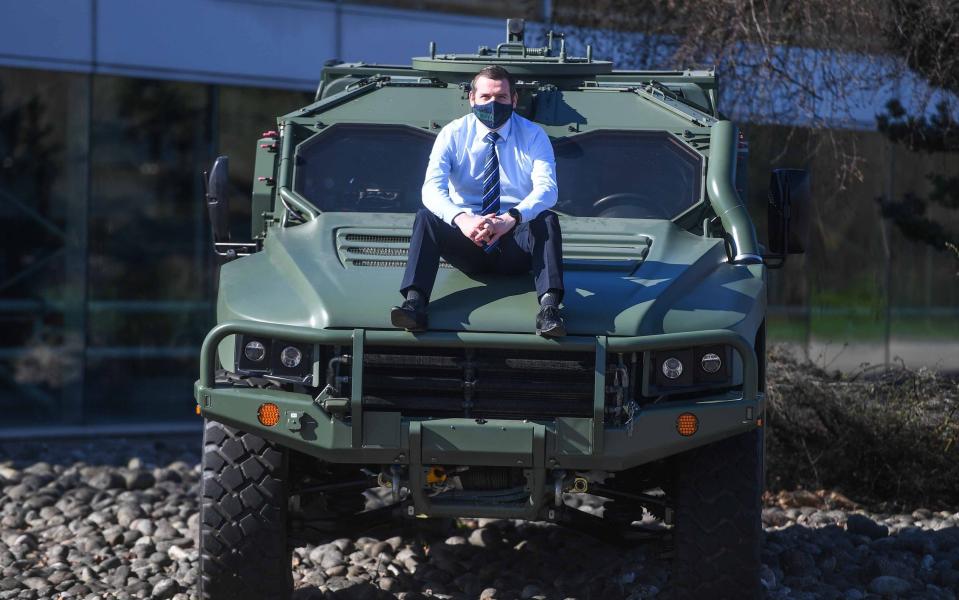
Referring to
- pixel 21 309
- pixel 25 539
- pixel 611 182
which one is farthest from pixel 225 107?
pixel 611 182

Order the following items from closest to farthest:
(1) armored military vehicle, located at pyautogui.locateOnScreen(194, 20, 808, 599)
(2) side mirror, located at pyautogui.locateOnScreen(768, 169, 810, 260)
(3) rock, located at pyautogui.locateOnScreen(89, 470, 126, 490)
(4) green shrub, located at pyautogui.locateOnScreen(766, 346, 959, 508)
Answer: (1) armored military vehicle, located at pyautogui.locateOnScreen(194, 20, 808, 599) → (2) side mirror, located at pyautogui.locateOnScreen(768, 169, 810, 260) → (4) green shrub, located at pyautogui.locateOnScreen(766, 346, 959, 508) → (3) rock, located at pyautogui.locateOnScreen(89, 470, 126, 490)

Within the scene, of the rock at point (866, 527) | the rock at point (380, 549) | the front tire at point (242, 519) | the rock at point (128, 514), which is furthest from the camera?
the rock at point (128, 514)

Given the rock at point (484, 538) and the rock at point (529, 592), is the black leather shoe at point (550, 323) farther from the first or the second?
the rock at point (484, 538)

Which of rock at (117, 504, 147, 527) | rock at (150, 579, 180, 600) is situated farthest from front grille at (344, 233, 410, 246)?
rock at (117, 504, 147, 527)

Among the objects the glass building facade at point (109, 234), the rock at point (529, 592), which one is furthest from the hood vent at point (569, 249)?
the glass building facade at point (109, 234)

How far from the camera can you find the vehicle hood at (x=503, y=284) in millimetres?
5266

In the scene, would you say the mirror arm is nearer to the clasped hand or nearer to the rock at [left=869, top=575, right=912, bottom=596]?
the clasped hand

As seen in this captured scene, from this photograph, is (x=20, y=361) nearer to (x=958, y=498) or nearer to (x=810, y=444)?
(x=810, y=444)

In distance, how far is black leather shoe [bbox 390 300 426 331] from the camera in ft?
16.8

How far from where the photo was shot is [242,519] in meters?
5.54

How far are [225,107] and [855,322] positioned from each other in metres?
6.77

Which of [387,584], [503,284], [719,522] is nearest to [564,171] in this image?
[503,284]

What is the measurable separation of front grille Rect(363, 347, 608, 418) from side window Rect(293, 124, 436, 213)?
4.68 ft

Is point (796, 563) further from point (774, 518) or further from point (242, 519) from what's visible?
point (242, 519)
